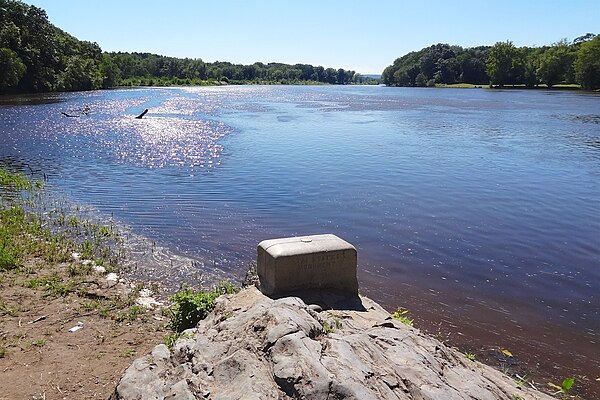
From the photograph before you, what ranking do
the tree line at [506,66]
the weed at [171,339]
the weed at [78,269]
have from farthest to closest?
the tree line at [506,66], the weed at [78,269], the weed at [171,339]

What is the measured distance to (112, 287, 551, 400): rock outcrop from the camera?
4234mm

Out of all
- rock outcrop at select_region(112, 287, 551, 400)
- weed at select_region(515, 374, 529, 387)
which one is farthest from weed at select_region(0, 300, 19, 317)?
weed at select_region(515, 374, 529, 387)

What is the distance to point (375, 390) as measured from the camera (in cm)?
419

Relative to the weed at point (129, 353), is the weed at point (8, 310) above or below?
Answer: above

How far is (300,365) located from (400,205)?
12.3 m

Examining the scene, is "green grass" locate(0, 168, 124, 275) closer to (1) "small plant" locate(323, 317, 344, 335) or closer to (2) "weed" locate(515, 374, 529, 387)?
(1) "small plant" locate(323, 317, 344, 335)

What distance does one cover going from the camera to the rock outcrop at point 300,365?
4.23 metres

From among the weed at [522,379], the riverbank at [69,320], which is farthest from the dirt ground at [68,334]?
the weed at [522,379]

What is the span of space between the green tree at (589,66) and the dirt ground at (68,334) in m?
106

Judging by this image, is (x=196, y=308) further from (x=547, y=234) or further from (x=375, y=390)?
(x=547, y=234)

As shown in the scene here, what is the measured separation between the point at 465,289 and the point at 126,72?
137 metres

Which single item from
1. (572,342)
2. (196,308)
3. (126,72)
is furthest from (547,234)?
(126,72)

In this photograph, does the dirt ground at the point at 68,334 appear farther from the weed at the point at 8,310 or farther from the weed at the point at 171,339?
the weed at the point at 171,339

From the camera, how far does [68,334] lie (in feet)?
23.6
